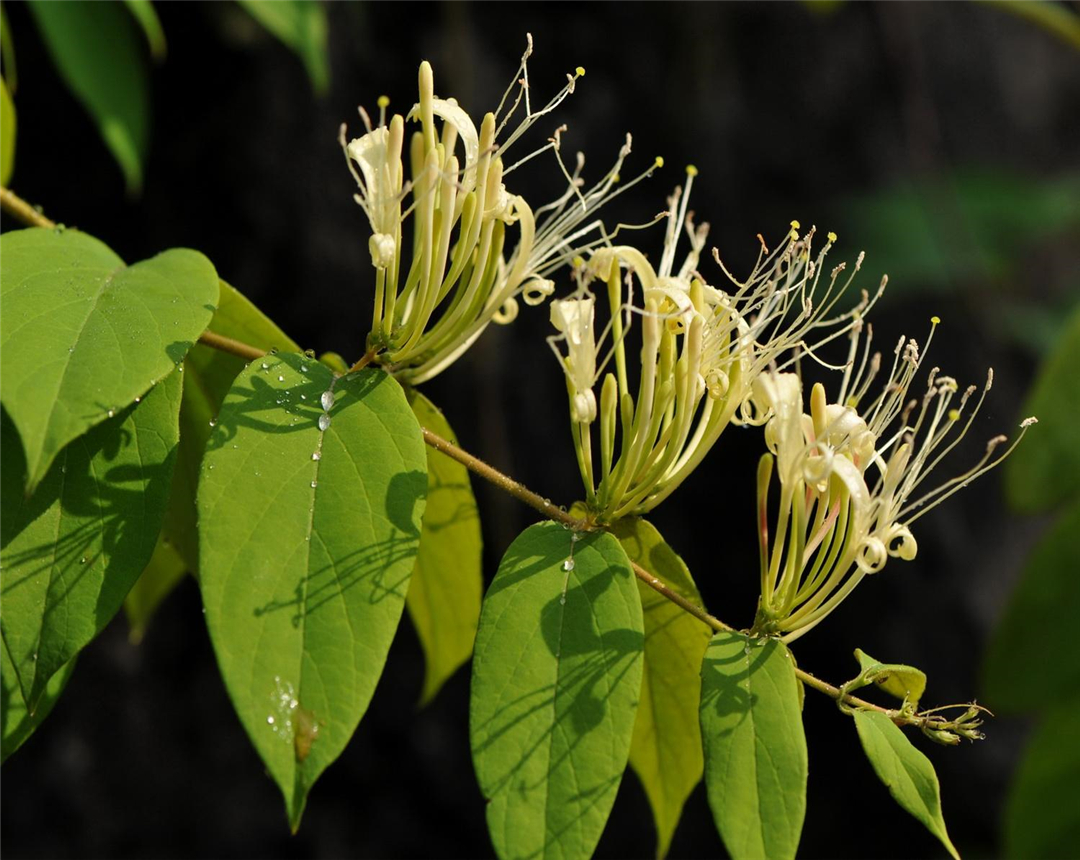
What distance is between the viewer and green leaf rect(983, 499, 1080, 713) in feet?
4.98

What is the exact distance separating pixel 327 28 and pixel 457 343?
190 centimetres

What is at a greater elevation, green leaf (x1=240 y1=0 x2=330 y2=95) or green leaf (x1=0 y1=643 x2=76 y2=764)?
green leaf (x1=240 y1=0 x2=330 y2=95)

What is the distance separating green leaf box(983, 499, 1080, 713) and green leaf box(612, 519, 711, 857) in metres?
0.72

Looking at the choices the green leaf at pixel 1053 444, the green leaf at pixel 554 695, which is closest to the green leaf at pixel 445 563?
the green leaf at pixel 554 695

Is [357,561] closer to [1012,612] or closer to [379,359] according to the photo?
[379,359]

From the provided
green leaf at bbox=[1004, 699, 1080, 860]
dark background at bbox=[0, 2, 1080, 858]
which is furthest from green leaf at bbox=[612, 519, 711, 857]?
dark background at bbox=[0, 2, 1080, 858]

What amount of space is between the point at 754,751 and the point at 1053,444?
1.08 meters

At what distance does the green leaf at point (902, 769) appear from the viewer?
78 centimetres

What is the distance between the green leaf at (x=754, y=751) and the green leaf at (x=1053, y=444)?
3.24ft

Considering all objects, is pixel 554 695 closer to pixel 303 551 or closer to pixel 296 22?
pixel 303 551

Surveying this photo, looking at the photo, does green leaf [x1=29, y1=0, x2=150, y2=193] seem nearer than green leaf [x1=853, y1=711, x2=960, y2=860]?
No

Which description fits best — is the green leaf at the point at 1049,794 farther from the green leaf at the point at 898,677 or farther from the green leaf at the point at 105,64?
the green leaf at the point at 105,64

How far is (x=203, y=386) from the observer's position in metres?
1.01

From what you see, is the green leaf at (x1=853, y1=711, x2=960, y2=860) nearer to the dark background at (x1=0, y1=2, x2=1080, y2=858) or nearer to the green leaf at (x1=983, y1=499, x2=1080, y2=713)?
the green leaf at (x1=983, y1=499, x2=1080, y2=713)
